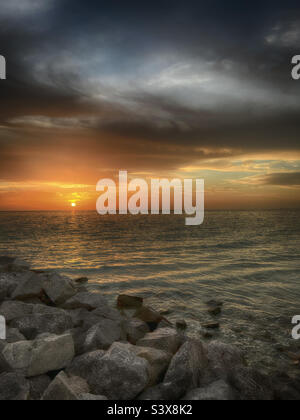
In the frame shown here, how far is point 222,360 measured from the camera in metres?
5.71

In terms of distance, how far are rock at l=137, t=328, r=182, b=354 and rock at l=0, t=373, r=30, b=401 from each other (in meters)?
2.62

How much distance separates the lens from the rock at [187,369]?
4.83 meters

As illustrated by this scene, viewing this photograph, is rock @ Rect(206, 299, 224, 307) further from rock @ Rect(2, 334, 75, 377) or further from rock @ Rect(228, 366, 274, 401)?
rock @ Rect(2, 334, 75, 377)

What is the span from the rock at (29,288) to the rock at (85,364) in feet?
14.6

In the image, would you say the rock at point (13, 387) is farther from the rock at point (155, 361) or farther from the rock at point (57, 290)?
the rock at point (57, 290)

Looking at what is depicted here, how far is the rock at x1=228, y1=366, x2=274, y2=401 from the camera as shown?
4797 mm

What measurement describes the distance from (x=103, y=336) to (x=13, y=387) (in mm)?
2163

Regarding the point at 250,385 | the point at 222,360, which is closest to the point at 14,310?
the point at 222,360

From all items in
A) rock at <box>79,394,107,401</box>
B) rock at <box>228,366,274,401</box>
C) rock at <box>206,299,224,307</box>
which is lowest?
rock at <box>206,299,224,307</box>

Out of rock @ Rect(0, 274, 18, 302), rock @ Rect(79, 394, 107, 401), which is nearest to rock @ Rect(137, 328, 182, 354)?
rock @ Rect(79, 394, 107, 401)

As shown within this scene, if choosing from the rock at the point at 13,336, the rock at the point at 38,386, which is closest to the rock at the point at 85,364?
the rock at the point at 38,386

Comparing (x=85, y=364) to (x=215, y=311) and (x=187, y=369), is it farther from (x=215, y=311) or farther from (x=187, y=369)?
(x=215, y=311)
